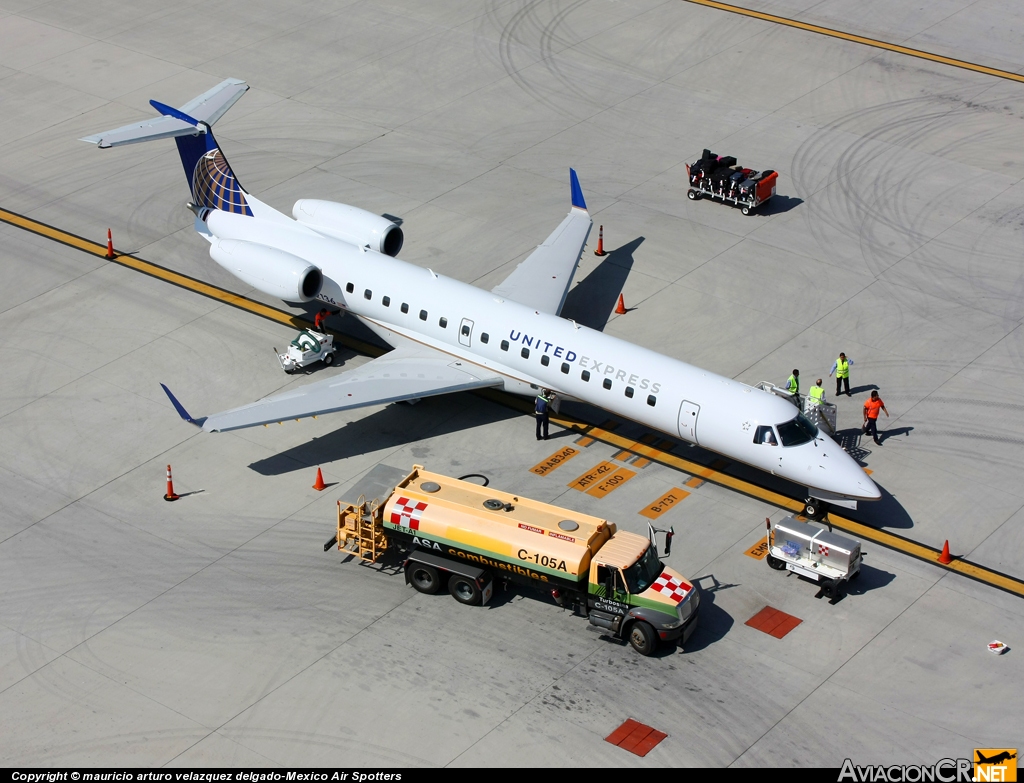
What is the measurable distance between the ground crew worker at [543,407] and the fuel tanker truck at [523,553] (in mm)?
5152

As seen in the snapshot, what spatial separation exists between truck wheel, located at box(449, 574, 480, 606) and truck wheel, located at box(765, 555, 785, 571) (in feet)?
22.2

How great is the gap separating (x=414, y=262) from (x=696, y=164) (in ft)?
34.2

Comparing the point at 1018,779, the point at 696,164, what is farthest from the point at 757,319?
the point at 1018,779

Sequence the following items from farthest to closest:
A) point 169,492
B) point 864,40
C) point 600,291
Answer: point 864,40 → point 600,291 → point 169,492

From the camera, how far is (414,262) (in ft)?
137

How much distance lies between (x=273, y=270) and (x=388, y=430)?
225 inches

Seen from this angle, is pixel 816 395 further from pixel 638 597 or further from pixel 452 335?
pixel 452 335

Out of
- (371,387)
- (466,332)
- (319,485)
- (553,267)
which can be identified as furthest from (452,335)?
(319,485)

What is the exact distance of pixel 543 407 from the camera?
33.9 m

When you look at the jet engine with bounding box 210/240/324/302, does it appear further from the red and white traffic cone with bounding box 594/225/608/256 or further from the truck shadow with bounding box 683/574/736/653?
the truck shadow with bounding box 683/574/736/653

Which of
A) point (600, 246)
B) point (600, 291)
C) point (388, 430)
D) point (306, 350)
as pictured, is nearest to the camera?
point (388, 430)

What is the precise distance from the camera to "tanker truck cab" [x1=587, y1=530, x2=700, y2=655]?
2675 centimetres

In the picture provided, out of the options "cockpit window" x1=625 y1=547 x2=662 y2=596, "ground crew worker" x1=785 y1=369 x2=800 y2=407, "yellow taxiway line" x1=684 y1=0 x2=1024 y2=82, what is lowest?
"cockpit window" x1=625 y1=547 x2=662 y2=596

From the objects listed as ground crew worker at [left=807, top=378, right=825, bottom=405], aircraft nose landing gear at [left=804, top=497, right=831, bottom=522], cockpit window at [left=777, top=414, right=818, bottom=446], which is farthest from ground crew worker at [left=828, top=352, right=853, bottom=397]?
aircraft nose landing gear at [left=804, top=497, right=831, bottom=522]
